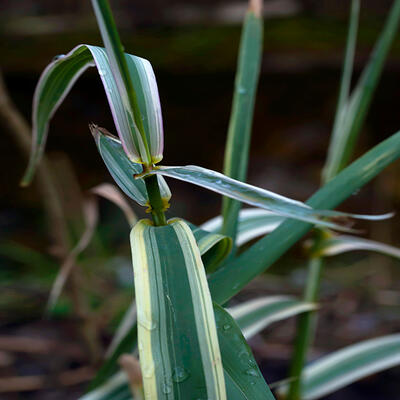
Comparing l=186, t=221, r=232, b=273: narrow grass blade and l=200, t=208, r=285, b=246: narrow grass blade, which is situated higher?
l=200, t=208, r=285, b=246: narrow grass blade

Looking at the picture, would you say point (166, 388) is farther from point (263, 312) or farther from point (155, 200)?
point (263, 312)

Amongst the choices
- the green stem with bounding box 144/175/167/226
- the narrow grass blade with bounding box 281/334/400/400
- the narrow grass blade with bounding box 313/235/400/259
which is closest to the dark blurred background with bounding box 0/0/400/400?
the narrow grass blade with bounding box 281/334/400/400

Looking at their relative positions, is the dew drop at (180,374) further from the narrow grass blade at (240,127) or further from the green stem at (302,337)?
the green stem at (302,337)

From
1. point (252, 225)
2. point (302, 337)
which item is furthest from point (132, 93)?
point (302, 337)

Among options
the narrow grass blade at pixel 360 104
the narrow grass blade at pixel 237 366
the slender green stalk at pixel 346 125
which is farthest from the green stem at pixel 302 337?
the narrow grass blade at pixel 237 366

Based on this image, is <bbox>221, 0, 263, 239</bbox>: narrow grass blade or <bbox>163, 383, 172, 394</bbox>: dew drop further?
<bbox>221, 0, 263, 239</bbox>: narrow grass blade

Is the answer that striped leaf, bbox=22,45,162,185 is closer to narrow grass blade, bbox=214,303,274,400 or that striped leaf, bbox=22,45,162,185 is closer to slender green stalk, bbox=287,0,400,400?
narrow grass blade, bbox=214,303,274,400
